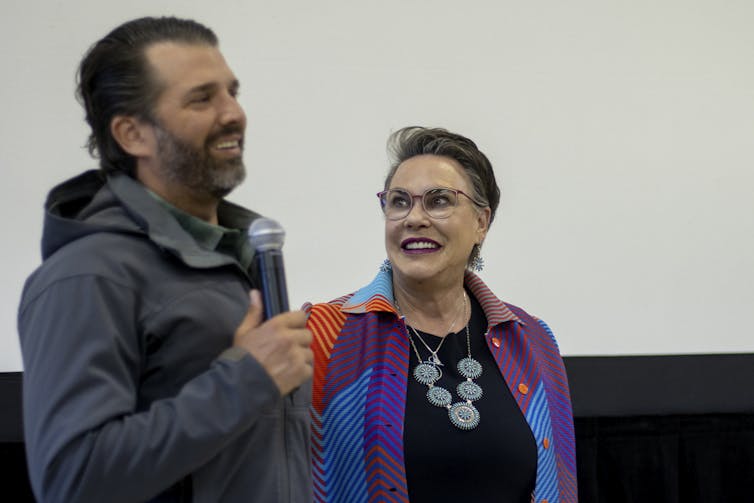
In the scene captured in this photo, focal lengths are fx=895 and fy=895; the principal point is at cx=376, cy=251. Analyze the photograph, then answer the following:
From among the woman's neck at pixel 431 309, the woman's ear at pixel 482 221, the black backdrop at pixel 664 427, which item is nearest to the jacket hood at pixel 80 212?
the woman's neck at pixel 431 309

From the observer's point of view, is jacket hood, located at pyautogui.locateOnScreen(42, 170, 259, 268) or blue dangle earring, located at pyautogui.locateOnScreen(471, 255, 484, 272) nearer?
jacket hood, located at pyautogui.locateOnScreen(42, 170, 259, 268)

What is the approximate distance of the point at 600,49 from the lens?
2.88 metres

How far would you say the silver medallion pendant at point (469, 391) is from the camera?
2.03 m

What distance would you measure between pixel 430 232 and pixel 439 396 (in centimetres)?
40

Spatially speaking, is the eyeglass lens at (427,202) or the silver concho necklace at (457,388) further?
the eyeglass lens at (427,202)

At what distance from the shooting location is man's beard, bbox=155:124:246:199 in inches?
47.3

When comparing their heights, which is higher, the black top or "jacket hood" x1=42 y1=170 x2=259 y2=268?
"jacket hood" x1=42 y1=170 x2=259 y2=268

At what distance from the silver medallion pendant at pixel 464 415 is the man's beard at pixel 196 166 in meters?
0.94

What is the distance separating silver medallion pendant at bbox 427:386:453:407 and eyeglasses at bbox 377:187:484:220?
0.42 m

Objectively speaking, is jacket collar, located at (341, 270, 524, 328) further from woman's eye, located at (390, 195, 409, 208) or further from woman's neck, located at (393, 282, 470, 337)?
woman's eye, located at (390, 195, 409, 208)

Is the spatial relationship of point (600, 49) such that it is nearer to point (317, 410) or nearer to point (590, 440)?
point (590, 440)

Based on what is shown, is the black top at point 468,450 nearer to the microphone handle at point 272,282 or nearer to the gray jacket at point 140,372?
the gray jacket at point 140,372

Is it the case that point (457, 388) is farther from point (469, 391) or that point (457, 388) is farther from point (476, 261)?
point (476, 261)

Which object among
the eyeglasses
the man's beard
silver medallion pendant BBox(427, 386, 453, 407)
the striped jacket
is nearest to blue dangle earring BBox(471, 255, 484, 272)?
the striped jacket
